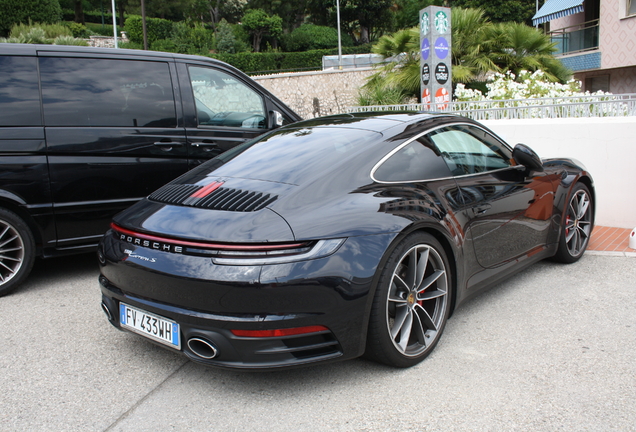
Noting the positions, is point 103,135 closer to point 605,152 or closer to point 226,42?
point 605,152

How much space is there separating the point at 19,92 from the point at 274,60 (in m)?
41.3

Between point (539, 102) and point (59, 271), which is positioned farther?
point (539, 102)

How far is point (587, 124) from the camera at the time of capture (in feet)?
20.2

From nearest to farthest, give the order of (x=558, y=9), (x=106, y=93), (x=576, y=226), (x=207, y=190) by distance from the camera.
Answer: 1. (x=207, y=190)
2. (x=106, y=93)
3. (x=576, y=226)
4. (x=558, y=9)

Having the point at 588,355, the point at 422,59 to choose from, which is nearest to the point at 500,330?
the point at 588,355

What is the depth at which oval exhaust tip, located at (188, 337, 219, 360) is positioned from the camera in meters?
2.55

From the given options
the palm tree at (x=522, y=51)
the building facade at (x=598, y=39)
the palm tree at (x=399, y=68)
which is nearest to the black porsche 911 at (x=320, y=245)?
the palm tree at (x=399, y=68)

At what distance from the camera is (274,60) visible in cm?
4391

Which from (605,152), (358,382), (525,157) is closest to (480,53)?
(605,152)

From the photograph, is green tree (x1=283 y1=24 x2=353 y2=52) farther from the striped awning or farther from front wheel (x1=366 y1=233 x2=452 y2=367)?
front wheel (x1=366 y1=233 x2=452 y2=367)

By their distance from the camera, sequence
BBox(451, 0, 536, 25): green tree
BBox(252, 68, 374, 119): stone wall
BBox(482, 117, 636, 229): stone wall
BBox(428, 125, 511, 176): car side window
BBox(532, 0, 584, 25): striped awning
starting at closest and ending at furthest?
BBox(428, 125, 511, 176): car side window
BBox(482, 117, 636, 229): stone wall
BBox(532, 0, 584, 25): striped awning
BBox(252, 68, 374, 119): stone wall
BBox(451, 0, 536, 25): green tree

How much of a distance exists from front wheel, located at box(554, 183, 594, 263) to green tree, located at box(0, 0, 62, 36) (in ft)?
148

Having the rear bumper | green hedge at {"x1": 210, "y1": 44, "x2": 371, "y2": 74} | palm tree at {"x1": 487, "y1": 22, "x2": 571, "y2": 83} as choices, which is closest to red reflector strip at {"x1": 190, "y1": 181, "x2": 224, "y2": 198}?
the rear bumper

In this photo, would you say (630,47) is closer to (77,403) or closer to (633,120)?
(633,120)
